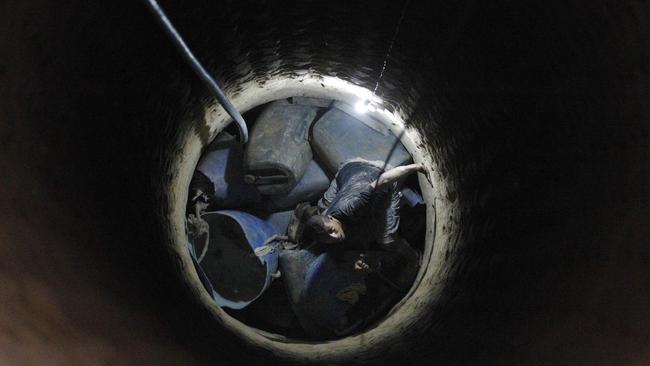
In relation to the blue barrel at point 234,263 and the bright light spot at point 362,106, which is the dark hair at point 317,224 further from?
the bright light spot at point 362,106

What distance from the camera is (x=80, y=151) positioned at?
111 cm

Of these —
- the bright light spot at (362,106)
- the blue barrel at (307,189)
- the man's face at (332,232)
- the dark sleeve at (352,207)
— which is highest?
the bright light spot at (362,106)

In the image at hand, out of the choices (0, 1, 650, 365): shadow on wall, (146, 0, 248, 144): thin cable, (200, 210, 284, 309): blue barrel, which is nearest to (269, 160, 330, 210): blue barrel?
(200, 210, 284, 309): blue barrel

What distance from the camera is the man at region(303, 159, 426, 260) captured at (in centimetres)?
261

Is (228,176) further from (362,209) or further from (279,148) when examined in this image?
(362,209)

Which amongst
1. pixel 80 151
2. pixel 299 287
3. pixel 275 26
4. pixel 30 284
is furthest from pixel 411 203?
pixel 30 284

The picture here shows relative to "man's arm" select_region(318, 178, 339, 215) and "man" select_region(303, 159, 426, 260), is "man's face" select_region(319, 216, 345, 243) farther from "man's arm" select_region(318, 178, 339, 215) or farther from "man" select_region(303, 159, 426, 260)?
"man's arm" select_region(318, 178, 339, 215)

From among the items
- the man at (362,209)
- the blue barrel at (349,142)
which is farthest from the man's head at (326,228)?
the blue barrel at (349,142)

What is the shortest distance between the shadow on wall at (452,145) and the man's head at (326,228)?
0.78 m

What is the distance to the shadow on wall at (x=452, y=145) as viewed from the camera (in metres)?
0.88

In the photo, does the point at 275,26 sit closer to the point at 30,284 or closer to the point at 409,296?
the point at 30,284

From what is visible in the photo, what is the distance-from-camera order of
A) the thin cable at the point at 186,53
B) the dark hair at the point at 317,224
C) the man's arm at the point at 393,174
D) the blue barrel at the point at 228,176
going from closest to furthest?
the thin cable at the point at 186,53
the dark hair at the point at 317,224
the man's arm at the point at 393,174
the blue barrel at the point at 228,176

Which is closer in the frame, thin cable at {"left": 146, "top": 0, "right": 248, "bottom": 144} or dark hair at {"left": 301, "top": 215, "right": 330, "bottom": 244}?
thin cable at {"left": 146, "top": 0, "right": 248, "bottom": 144}

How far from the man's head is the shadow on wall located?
30.8 inches
